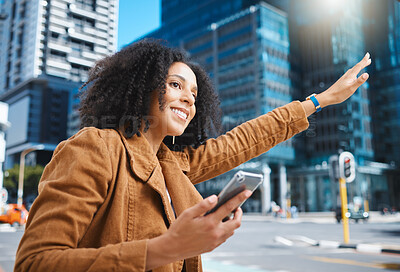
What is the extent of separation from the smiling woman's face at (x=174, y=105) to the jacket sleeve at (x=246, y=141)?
1.02ft

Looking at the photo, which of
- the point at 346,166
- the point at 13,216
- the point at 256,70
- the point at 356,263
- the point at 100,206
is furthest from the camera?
the point at 256,70

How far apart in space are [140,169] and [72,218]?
307 millimetres

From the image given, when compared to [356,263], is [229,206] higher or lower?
higher

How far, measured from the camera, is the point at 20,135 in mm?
66125

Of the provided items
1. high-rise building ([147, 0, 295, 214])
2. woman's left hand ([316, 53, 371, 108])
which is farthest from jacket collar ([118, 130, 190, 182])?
high-rise building ([147, 0, 295, 214])

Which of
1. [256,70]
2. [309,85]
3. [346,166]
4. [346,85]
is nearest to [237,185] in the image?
[346,85]

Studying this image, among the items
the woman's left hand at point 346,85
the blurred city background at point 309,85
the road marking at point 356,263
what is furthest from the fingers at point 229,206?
the blurred city background at point 309,85

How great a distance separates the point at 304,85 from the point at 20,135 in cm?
4918

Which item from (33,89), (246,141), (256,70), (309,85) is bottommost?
(246,141)

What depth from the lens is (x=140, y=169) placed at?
1.28 metres

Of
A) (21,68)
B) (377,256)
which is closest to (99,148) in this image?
(377,256)

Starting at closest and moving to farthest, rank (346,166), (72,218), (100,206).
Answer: (72,218)
(100,206)
(346,166)

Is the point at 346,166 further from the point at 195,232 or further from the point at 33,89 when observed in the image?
the point at 33,89

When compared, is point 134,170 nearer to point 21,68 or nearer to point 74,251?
point 74,251
